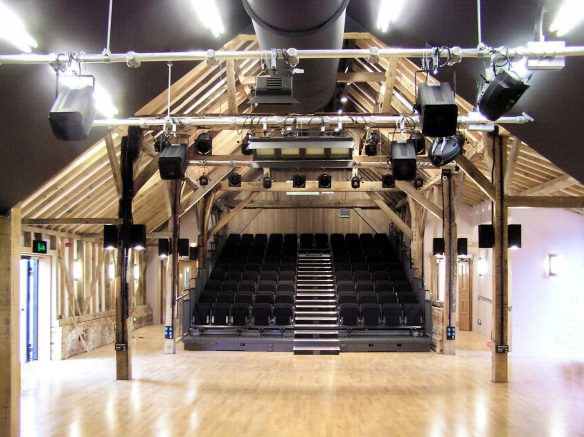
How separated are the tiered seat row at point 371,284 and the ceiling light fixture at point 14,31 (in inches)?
415

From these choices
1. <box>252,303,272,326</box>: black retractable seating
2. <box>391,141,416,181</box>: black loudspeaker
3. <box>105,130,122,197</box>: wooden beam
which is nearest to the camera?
<box>391,141,416,181</box>: black loudspeaker

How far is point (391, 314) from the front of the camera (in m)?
14.2

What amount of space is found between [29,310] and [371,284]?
8.30 metres

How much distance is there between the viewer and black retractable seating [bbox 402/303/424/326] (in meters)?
14.2

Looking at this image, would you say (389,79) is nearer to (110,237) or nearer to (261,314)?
(110,237)

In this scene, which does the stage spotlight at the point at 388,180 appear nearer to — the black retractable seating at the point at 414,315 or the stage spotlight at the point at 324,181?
the stage spotlight at the point at 324,181

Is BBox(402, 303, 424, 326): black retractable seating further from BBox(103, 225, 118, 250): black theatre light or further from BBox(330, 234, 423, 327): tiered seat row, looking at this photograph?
BBox(103, 225, 118, 250): black theatre light

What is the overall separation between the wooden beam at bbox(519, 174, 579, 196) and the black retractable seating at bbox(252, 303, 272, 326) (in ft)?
21.5

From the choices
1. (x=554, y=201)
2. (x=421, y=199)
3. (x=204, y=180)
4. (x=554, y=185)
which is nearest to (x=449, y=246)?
(x=421, y=199)

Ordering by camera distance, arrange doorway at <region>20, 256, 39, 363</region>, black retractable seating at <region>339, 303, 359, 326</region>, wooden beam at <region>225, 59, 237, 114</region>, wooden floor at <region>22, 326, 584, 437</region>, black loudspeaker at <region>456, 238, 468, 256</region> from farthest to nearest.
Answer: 1. black retractable seating at <region>339, 303, 359, 326</region>
2. black loudspeaker at <region>456, 238, 468, 256</region>
3. doorway at <region>20, 256, 39, 363</region>
4. wooden beam at <region>225, 59, 237, 114</region>
5. wooden floor at <region>22, 326, 584, 437</region>

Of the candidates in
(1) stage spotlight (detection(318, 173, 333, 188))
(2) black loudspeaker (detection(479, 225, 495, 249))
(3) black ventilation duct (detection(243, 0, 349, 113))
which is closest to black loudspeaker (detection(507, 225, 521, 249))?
(2) black loudspeaker (detection(479, 225, 495, 249))

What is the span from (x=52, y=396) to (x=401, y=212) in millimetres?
12790

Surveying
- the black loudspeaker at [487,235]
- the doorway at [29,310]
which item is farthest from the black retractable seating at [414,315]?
the doorway at [29,310]

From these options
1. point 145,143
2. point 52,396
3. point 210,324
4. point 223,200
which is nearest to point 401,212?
point 223,200
